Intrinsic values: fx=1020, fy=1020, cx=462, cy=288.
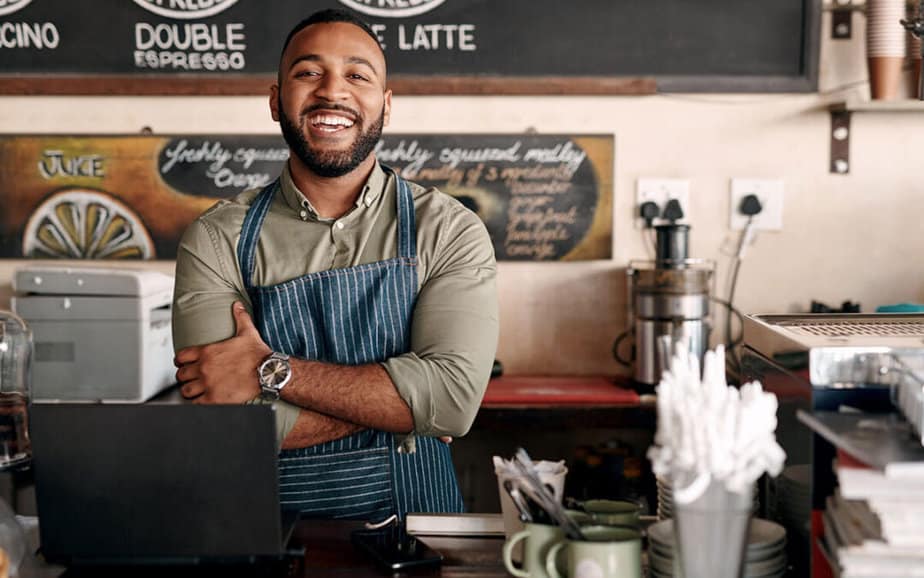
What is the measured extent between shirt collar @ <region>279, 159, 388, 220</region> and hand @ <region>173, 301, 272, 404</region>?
29 centimetres

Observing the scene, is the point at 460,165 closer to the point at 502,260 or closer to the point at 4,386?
the point at 502,260

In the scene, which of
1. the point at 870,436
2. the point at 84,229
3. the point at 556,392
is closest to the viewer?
the point at 870,436

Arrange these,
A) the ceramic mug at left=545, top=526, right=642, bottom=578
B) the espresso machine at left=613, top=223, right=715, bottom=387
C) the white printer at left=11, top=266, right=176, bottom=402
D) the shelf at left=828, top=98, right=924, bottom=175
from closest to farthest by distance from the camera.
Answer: the ceramic mug at left=545, top=526, right=642, bottom=578 → the white printer at left=11, top=266, right=176, bottom=402 → the espresso machine at left=613, top=223, right=715, bottom=387 → the shelf at left=828, top=98, right=924, bottom=175

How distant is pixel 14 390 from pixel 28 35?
62.8 inches

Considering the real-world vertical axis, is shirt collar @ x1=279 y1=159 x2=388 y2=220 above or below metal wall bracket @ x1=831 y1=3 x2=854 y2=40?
below

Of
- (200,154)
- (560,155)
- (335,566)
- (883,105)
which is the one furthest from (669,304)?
(335,566)

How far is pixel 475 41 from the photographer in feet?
11.3

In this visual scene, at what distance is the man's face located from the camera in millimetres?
2051

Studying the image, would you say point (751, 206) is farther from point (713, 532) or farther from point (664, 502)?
point (713, 532)

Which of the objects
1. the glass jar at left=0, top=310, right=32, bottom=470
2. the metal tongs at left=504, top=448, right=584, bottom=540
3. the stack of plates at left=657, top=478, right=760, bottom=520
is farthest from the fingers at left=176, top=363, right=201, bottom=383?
the stack of plates at left=657, top=478, right=760, bottom=520

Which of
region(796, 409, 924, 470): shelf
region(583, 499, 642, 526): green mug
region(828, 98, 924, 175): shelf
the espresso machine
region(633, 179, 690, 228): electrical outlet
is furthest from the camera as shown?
region(633, 179, 690, 228): electrical outlet

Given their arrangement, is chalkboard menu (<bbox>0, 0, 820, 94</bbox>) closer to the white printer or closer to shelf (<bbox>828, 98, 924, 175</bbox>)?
shelf (<bbox>828, 98, 924, 175</bbox>)

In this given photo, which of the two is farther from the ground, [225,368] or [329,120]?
[329,120]

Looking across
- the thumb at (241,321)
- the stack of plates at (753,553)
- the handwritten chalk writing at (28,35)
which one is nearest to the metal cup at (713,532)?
the stack of plates at (753,553)
